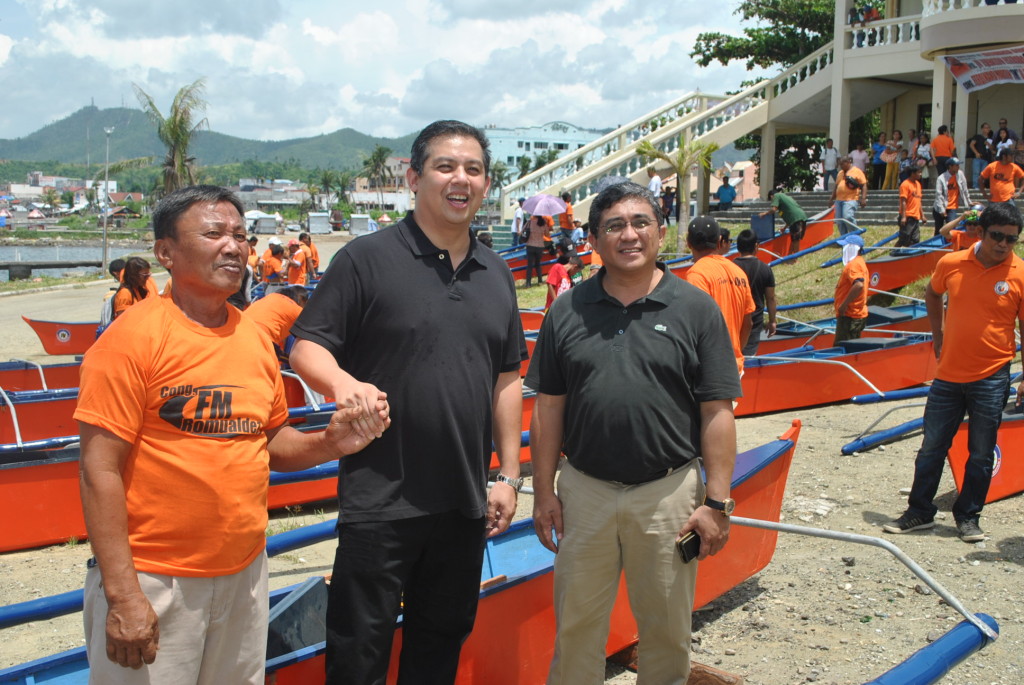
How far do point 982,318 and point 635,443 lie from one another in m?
3.53

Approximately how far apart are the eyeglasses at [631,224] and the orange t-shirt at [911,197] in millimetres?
14743

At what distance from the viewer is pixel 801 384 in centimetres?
998

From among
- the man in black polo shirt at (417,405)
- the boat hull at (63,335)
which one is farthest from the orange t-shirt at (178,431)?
the boat hull at (63,335)

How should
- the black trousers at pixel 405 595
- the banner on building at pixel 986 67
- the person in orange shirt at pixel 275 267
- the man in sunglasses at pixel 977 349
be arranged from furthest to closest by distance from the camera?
the banner on building at pixel 986 67
the person in orange shirt at pixel 275 267
the man in sunglasses at pixel 977 349
the black trousers at pixel 405 595

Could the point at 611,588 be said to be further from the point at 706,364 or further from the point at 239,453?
the point at 239,453

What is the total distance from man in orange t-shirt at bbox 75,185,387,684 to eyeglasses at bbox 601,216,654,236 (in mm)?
1190

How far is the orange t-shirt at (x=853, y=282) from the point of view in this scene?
393 inches

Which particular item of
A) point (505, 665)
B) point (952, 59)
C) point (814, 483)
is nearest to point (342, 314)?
point (505, 665)

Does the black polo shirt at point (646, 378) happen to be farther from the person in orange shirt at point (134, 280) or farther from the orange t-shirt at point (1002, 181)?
the orange t-shirt at point (1002, 181)

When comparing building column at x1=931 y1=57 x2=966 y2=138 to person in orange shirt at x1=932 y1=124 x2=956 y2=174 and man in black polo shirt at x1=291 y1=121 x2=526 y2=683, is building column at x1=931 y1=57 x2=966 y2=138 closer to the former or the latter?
person in orange shirt at x1=932 y1=124 x2=956 y2=174

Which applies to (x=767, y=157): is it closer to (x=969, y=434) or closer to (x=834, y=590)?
(x=969, y=434)

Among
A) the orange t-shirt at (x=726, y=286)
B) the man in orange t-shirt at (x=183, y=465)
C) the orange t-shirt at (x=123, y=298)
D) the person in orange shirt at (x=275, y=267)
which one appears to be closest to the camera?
the man in orange t-shirt at (x=183, y=465)

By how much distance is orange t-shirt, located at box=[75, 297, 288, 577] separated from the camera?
244 cm

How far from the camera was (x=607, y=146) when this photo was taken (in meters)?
28.0
